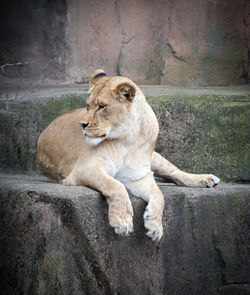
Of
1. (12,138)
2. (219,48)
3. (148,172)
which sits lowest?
(12,138)

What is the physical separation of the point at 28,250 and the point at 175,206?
44.7 inches

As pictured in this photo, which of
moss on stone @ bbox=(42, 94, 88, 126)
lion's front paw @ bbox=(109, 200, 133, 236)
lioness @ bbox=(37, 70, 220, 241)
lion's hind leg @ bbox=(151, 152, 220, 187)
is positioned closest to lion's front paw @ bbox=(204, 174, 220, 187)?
lion's hind leg @ bbox=(151, 152, 220, 187)

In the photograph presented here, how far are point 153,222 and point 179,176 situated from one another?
3.08ft

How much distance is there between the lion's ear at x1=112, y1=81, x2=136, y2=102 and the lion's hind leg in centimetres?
95

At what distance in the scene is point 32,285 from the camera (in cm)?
326

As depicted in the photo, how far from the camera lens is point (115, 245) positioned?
11.7ft

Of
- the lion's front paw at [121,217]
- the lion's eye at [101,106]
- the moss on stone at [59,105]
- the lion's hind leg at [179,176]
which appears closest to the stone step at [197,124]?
the moss on stone at [59,105]

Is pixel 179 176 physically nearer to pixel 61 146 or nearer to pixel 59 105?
pixel 61 146

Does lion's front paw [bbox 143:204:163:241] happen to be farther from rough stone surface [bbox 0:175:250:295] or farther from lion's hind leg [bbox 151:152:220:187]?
lion's hind leg [bbox 151:152:220:187]

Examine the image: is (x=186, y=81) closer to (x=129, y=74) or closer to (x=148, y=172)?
(x=129, y=74)

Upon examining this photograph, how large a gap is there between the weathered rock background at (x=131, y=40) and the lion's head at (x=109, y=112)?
8.67 ft

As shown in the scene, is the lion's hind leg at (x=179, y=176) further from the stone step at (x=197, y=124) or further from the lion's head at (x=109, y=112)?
the lion's head at (x=109, y=112)

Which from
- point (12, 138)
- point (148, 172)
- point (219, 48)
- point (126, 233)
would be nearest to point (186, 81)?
point (219, 48)

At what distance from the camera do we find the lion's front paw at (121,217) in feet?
10.8
